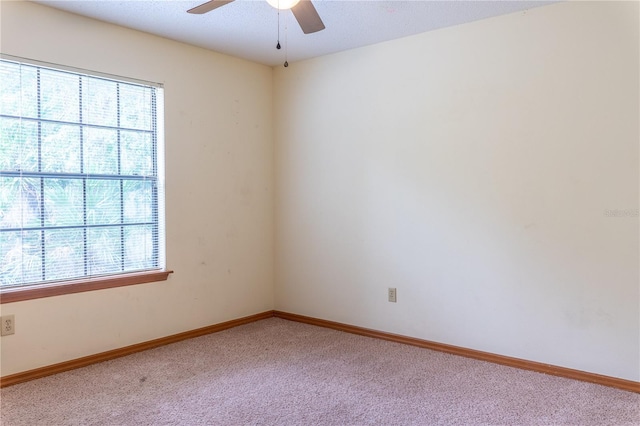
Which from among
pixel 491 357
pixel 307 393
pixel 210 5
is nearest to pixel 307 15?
pixel 210 5

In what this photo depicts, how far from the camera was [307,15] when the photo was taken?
90.2 inches

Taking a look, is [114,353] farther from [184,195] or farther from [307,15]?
[307,15]

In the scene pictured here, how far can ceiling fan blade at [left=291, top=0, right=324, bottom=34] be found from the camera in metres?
2.21

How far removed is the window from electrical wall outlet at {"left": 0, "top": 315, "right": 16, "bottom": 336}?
0.18 metres

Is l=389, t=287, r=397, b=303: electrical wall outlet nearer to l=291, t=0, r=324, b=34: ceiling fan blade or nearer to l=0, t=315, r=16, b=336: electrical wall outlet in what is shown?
l=291, t=0, r=324, b=34: ceiling fan blade

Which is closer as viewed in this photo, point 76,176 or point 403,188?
point 76,176

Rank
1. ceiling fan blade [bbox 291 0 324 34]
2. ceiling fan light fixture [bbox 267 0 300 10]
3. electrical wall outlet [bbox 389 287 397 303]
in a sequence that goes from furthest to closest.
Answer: electrical wall outlet [bbox 389 287 397 303] < ceiling fan blade [bbox 291 0 324 34] < ceiling fan light fixture [bbox 267 0 300 10]

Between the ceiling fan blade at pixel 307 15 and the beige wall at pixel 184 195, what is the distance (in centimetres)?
161

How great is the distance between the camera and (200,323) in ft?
12.7

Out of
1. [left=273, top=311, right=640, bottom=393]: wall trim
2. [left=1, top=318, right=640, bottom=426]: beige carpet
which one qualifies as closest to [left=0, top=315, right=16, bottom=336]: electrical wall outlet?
[left=1, top=318, right=640, bottom=426]: beige carpet

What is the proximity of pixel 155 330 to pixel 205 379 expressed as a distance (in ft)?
2.81

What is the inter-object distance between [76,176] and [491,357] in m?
3.09

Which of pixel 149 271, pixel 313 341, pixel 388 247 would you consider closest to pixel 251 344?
pixel 313 341

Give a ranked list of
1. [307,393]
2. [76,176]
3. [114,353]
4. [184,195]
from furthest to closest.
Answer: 1. [184,195]
2. [114,353]
3. [76,176]
4. [307,393]
